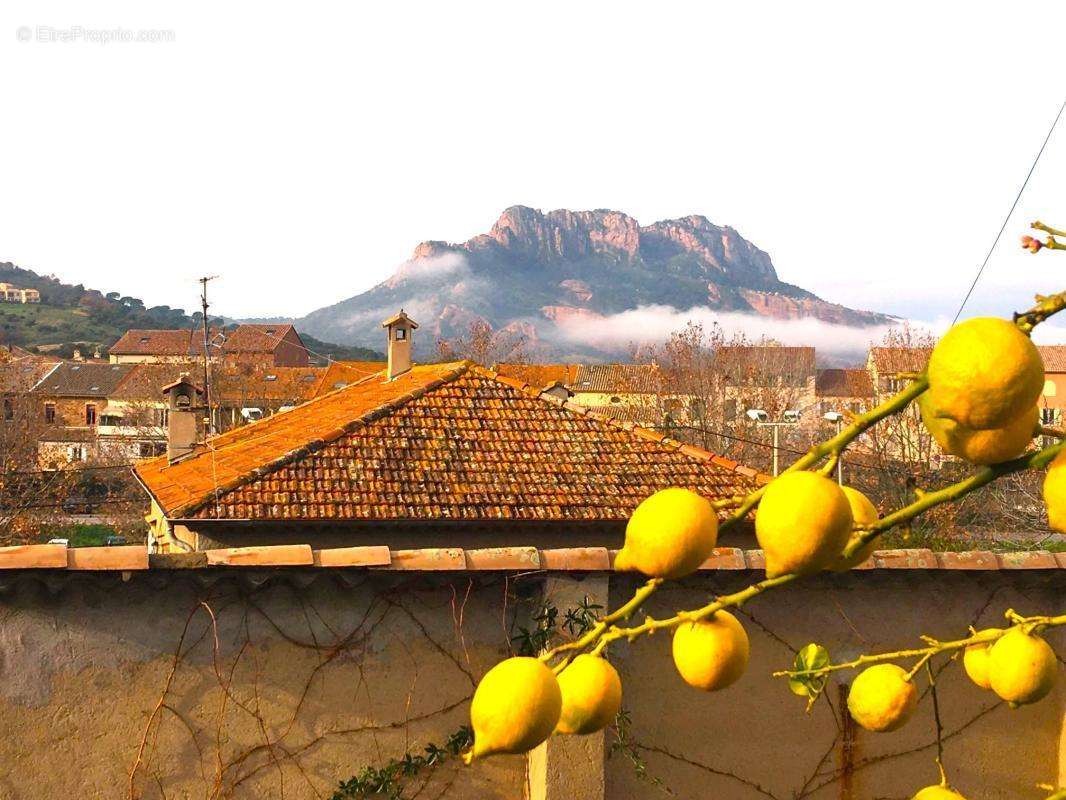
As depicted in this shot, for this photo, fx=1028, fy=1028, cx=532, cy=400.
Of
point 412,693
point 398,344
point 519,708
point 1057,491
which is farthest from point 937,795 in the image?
point 398,344

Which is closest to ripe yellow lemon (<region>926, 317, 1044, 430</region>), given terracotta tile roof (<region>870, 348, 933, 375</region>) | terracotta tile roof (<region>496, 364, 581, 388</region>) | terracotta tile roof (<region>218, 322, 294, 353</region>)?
terracotta tile roof (<region>496, 364, 581, 388</region>)

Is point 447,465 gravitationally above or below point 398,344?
below

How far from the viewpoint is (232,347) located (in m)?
57.7

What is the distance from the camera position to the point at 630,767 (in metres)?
5.02

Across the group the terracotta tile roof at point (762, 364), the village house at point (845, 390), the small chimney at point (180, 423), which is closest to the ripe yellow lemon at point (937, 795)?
the small chimney at point (180, 423)

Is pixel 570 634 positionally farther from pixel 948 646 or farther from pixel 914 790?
pixel 948 646

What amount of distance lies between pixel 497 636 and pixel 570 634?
1.28 feet

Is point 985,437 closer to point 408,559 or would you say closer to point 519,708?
point 519,708

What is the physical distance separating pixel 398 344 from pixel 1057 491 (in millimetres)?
17510

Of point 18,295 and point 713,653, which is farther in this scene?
point 18,295

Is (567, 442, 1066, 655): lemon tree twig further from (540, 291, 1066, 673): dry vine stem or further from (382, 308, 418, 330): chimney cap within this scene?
(382, 308, 418, 330): chimney cap

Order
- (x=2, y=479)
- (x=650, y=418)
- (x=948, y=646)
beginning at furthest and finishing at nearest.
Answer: (x=650, y=418) < (x=2, y=479) < (x=948, y=646)

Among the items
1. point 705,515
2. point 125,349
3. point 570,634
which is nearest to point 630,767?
point 570,634

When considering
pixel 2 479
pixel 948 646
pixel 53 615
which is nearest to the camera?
pixel 948 646
